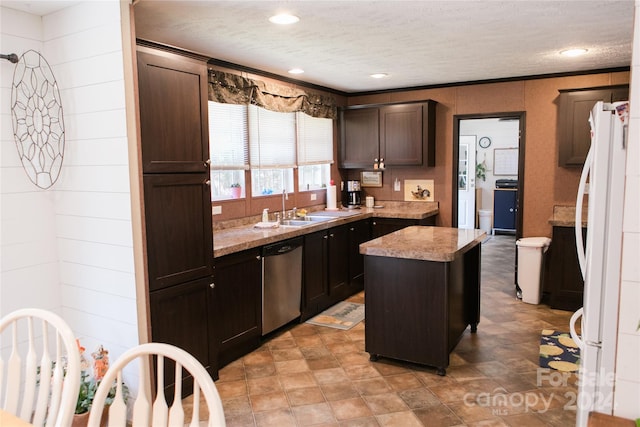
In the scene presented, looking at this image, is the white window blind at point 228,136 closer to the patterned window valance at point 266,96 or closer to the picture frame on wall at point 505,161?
the patterned window valance at point 266,96

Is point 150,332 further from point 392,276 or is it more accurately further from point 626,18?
point 626,18

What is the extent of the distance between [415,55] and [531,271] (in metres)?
2.51

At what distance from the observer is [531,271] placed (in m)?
4.83

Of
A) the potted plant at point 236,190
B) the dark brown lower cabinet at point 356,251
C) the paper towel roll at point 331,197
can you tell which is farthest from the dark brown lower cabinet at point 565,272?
the potted plant at point 236,190

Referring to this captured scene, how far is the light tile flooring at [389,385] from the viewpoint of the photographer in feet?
9.02

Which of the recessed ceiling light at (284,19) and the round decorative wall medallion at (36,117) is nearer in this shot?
the round decorative wall medallion at (36,117)

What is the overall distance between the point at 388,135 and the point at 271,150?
1573 millimetres

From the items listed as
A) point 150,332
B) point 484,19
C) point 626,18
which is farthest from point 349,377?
point 626,18

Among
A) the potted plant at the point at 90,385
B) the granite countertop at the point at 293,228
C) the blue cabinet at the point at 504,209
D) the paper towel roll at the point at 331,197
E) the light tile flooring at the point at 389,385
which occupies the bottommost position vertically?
the light tile flooring at the point at 389,385

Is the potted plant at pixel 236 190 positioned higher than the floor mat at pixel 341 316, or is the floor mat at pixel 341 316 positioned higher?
the potted plant at pixel 236 190

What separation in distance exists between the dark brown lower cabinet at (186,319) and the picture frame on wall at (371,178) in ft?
11.3

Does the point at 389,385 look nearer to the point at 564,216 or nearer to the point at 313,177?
the point at 564,216

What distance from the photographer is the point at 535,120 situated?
5148 mm

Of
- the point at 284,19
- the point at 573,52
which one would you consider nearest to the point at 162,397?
the point at 284,19
